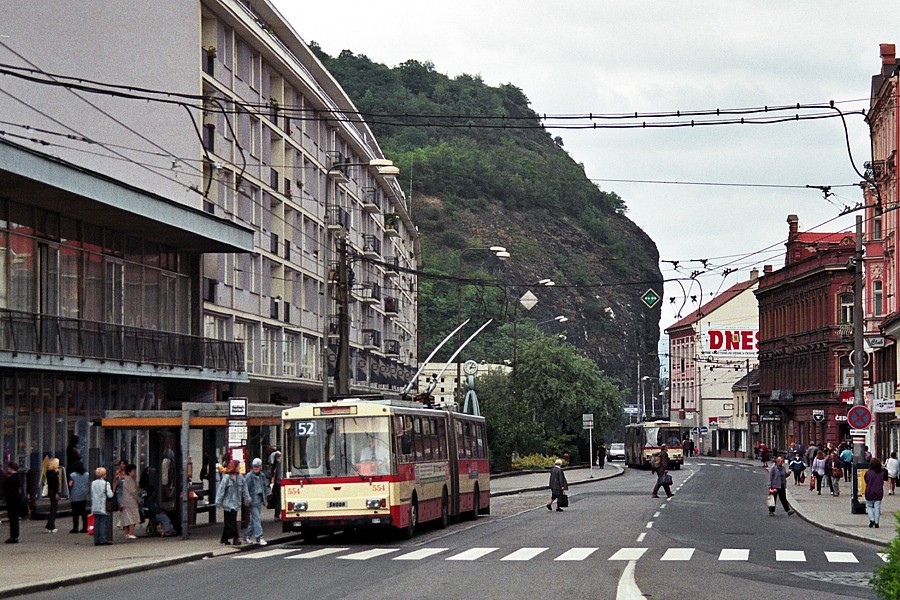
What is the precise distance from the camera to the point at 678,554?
2570 centimetres

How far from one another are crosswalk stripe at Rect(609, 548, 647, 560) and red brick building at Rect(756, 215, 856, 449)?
58.4 m

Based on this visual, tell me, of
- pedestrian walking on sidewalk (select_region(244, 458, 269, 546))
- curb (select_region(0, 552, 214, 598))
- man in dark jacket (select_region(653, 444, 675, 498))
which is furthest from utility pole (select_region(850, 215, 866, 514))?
curb (select_region(0, 552, 214, 598))

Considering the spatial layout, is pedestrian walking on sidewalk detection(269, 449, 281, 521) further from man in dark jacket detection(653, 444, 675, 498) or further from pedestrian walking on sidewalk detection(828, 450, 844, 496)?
pedestrian walking on sidewalk detection(828, 450, 844, 496)

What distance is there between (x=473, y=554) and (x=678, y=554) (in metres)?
3.67

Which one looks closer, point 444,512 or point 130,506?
point 130,506

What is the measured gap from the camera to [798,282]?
9969 centimetres

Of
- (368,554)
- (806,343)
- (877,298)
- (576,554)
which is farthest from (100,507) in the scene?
(806,343)

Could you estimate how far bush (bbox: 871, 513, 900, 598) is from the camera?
10343 millimetres

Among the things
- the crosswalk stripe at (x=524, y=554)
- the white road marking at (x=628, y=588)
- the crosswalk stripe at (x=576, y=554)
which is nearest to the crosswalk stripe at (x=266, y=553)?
the crosswalk stripe at (x=524, y=554)

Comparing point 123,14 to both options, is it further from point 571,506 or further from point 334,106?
point 334,106

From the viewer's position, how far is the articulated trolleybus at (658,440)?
87.4 meters

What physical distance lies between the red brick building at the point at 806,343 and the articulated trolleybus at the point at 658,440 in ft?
28.6

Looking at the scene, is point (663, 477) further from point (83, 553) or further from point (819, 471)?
point (83, 553)

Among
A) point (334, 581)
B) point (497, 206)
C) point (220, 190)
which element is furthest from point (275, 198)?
point (497, 206)
